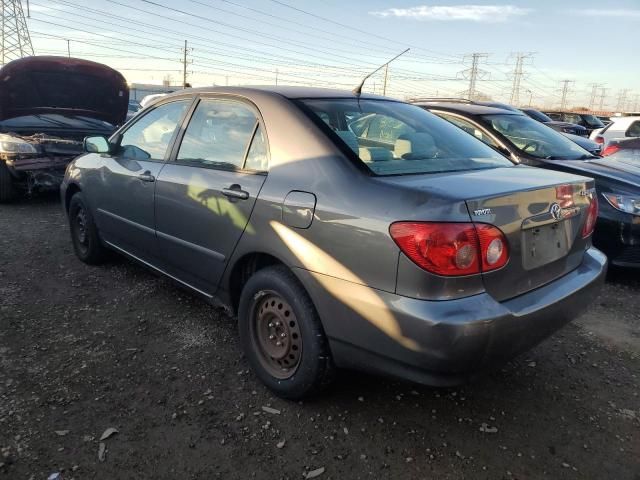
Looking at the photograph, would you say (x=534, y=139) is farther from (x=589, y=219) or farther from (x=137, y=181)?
(x=137, y=181)

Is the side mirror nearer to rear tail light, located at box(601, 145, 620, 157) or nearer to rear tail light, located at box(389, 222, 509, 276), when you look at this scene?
rear tail light, located at box(389, 222, 509, 276)

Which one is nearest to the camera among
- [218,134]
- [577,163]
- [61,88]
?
[218,134]

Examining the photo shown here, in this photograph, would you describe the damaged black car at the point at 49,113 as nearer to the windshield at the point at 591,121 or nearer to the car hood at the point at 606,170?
the car hood at the point at 606,170

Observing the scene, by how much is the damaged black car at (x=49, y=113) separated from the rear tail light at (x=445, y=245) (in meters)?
5.83

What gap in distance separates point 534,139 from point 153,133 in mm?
3863

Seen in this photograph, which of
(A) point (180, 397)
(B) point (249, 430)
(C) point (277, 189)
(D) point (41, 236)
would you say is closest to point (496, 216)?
(C) point (277, 189)

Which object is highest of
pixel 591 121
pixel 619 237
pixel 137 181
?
pixel 591 121

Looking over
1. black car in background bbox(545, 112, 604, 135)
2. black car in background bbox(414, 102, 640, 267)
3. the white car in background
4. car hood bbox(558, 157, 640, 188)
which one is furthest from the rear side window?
black car in background bbox(545, 112, 604, 135)

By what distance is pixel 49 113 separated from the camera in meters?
7.27

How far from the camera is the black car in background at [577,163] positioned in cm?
420

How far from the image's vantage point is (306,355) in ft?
7.67

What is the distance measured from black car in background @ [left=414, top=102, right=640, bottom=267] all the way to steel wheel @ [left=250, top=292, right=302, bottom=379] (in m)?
2.93

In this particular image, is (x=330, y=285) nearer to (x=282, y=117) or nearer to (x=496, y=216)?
(x=496, y=216)

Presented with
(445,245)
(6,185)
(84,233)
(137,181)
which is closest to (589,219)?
(445,245)
